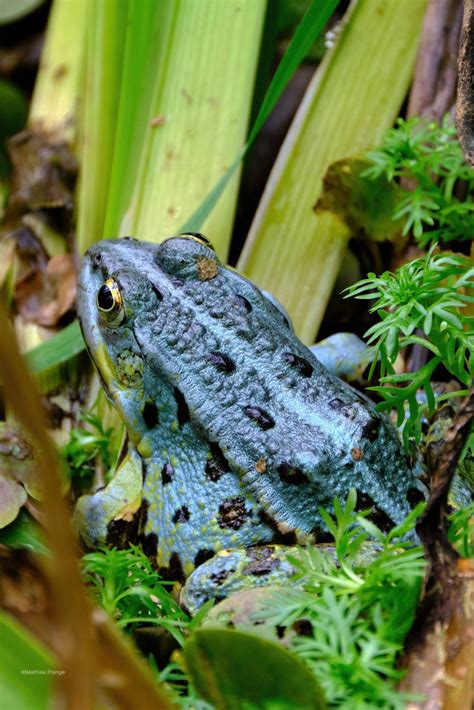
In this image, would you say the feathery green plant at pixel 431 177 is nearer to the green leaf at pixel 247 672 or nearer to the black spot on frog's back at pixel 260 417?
the black spot on frog's back at pixel 260 417

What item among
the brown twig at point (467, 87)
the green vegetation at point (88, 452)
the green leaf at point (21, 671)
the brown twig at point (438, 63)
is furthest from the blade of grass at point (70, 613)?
the brown twig at point (438, 63)

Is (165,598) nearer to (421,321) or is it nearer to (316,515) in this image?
(316,515)

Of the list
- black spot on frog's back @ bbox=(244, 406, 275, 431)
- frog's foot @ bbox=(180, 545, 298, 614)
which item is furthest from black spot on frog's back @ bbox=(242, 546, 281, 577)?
black spot on frog's back @ bbox=(244, 406, 275, 431)

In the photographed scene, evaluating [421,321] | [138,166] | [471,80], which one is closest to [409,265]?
[421,321]

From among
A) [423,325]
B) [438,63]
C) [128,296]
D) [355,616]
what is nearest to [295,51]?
[438,63]

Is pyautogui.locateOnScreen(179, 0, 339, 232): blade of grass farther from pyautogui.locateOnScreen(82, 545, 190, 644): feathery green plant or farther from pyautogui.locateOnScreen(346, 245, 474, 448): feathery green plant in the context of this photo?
pyautogui.locateOnScreen(82, 545, 190, 644): feathery green plant
